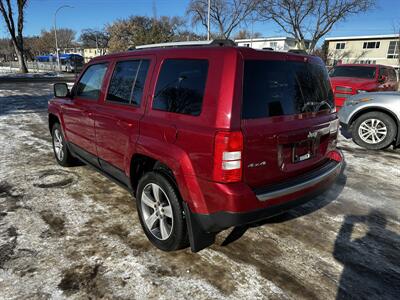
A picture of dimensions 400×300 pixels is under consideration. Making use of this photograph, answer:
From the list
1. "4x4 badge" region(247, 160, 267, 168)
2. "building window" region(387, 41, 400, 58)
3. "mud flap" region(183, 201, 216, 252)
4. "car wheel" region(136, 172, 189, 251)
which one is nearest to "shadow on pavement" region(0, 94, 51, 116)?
"car wheel" region(136, 172, 189, 251)

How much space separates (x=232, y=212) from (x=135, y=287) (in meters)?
1.00

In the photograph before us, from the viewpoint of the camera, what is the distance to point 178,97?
264 cm

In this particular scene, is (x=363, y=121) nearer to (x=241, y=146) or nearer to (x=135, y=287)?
(x=241, y=146)

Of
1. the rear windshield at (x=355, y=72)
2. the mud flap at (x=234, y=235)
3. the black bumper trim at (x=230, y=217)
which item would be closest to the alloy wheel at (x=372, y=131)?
the rear windshield at (x=355, y=72)

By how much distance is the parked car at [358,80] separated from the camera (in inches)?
377

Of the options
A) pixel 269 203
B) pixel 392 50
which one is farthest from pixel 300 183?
pixel 392 50

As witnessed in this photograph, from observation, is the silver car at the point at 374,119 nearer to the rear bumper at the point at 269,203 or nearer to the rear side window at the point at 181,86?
the rear bumper at the point at 269,203

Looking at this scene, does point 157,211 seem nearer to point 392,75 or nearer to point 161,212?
point 161,212

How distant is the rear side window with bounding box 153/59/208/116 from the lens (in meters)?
2.47

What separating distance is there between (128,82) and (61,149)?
2615mm

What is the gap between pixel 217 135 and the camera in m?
2.27

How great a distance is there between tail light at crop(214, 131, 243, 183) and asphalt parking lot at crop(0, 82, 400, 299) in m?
0.93

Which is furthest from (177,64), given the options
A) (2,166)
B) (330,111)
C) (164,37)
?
(164,37)

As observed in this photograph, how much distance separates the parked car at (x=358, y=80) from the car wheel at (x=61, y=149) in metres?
7.90
